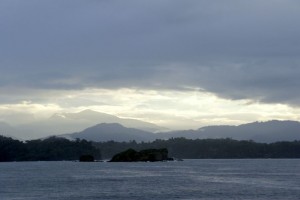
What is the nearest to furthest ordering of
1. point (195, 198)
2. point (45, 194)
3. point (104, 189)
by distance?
1. point (195, 198)
2. point (45, 194)
3. point (104, 189)

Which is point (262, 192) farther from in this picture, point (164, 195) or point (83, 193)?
point (83, 193)

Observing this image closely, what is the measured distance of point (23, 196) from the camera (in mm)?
78000

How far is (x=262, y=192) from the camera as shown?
8275 cm

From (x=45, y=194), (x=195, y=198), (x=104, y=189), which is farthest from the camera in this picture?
(x=104, y=189)

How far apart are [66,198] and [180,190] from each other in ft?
60.3

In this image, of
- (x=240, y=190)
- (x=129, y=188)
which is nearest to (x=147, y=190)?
(x=129, y=188)

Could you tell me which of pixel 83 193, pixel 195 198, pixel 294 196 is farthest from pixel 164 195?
pixel 294 196

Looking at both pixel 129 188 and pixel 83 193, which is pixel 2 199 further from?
pixel 129 188

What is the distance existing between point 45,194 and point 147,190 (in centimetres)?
1478

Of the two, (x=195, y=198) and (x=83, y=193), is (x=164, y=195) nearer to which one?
(x=195, y=198)

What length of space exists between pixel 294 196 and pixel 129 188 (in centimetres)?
2542

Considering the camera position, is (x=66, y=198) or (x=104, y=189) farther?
(x=104, y=189)

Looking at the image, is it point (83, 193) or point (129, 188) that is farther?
point (129, 188)

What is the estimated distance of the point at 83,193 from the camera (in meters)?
82.1
